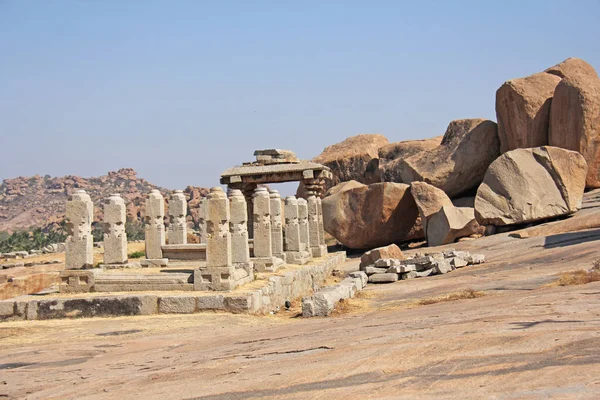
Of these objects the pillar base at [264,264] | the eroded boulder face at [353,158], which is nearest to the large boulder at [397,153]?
the eroded boulder face at [353,158]

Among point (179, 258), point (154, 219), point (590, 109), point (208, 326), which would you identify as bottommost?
point (208, 326)

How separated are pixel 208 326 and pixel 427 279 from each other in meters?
6.52

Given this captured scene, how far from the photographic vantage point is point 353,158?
1262 inches

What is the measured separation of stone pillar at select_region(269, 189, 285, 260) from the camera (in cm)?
1650

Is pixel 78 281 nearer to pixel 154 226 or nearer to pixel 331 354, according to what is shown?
pixel 154 226

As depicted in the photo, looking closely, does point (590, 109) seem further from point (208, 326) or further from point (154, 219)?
point (208, 326)

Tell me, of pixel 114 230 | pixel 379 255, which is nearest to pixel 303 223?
pixel 379 255

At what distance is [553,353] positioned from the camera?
16.4 ft

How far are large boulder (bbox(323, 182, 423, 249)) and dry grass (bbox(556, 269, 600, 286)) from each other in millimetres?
14059

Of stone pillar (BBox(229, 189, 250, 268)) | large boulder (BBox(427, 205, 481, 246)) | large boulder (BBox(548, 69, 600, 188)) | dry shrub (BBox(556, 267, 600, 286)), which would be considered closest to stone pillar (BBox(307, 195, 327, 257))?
large boulder (BBox(427, 205, 481, 246))

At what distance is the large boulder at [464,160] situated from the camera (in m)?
25.3

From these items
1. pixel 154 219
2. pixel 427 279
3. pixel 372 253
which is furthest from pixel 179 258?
pixel 427 279

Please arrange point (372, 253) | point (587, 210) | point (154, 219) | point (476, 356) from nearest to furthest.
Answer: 1. point (476, 356)
2. point (154, 219)
3. point (372, 253)
4. point (587, 210)

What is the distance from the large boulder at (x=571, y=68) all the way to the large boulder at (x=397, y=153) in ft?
20.3
